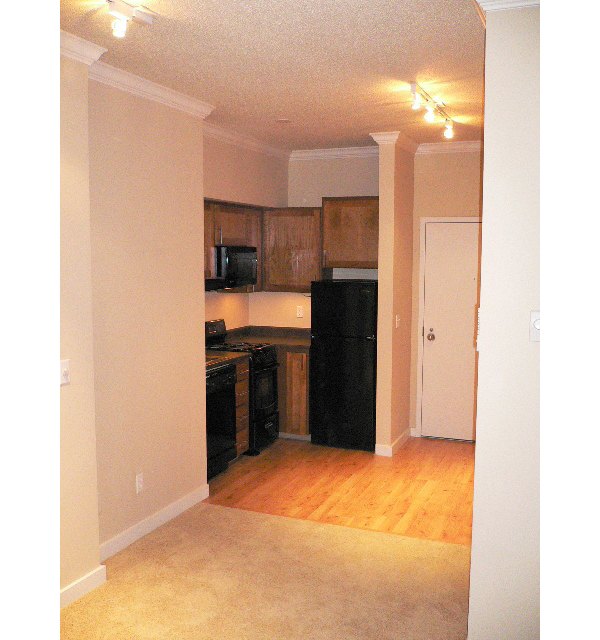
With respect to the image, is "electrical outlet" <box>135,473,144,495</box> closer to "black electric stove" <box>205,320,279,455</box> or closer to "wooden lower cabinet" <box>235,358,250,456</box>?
"wooden lower cabinet" <box>235,358,250,456</box>

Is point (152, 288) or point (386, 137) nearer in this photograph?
point (152, 288)

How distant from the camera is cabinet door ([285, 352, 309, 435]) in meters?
6.38

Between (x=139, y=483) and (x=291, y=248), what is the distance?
118 inches

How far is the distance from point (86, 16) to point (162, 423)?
95.5 inches

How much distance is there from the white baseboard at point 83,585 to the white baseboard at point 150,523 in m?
0.26

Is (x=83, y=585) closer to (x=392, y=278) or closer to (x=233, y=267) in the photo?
(x=233, y=267)

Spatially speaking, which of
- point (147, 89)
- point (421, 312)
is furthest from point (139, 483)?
point (421, 312)

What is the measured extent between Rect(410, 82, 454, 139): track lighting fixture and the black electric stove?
2.39 metres

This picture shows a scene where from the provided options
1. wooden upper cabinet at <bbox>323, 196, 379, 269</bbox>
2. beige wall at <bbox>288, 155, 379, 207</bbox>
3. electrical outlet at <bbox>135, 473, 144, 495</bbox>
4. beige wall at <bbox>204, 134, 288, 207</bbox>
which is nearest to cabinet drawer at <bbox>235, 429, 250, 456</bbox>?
electrical outlet at <bbox>135, 473, 144, 495</bbox>

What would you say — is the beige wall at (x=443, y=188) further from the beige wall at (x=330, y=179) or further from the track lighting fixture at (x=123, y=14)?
the track lighting fixture at (x=123, y=14)

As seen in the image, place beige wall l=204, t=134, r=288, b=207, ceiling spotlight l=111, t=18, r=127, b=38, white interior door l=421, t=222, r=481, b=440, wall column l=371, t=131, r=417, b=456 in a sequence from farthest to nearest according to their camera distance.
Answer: white interior door l=421, t=222, r=481, b=440 → wall column l=371, t=131, r=417, b=456 → beige wall l=204, t=134, r=288, b=207 → ceiling spotlight l=111, t=18, r=127, b=38

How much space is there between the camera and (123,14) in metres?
2.84

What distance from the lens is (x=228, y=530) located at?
14.4ft
